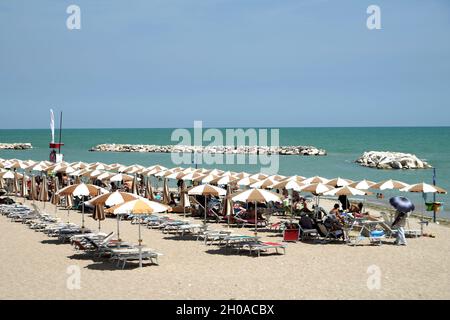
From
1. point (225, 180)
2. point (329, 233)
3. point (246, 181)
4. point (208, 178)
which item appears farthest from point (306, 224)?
point (208, 178)

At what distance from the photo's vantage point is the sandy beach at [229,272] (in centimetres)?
990

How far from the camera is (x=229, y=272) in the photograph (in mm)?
11586

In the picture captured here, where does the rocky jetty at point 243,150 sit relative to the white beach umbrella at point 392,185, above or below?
below

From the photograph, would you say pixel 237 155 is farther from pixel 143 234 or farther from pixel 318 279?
pixel 318 279

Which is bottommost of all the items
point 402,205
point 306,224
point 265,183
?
point 306,224

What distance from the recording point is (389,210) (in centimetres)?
2456

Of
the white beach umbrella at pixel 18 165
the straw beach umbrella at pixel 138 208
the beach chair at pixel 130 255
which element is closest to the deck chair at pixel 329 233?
the beach chair at pixel 130 255

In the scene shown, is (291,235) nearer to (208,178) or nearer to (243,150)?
(208,178)

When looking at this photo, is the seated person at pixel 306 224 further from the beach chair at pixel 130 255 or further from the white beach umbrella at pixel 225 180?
the white beach umbrella at pixel 225 180

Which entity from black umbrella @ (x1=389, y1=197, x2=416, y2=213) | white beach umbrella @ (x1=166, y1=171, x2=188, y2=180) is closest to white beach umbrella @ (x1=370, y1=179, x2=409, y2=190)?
black umbrella @ (x1=389, y1=197, x2=416, y2=213)

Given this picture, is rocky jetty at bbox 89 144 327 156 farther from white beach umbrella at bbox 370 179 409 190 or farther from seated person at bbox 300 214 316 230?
seated person at bbox 300 214 316 230

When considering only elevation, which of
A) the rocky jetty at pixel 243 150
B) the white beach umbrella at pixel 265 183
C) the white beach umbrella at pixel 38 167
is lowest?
the rocky jetty at pixel 243 150
